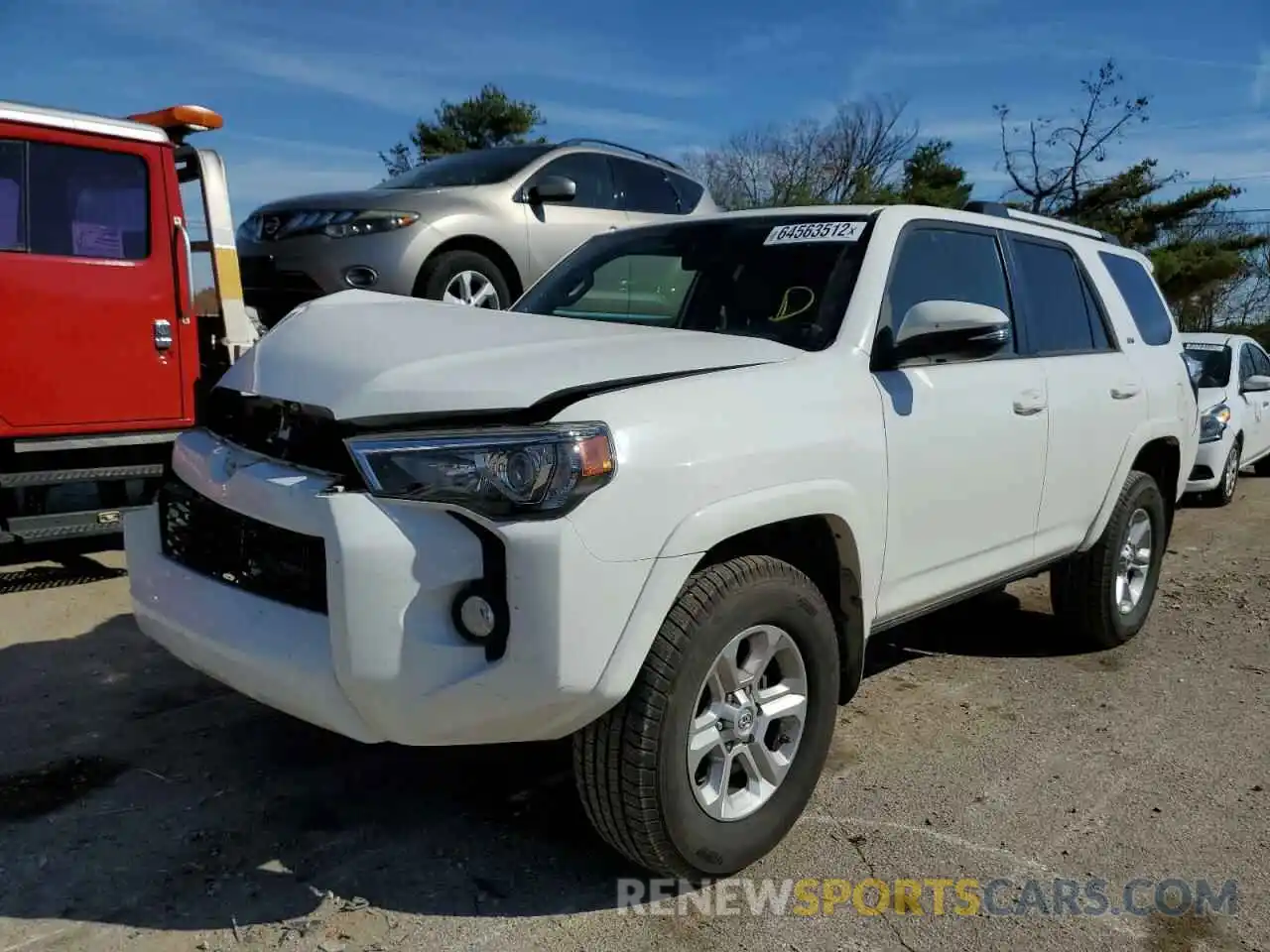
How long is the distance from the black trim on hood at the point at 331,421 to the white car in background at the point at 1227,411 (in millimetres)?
7304

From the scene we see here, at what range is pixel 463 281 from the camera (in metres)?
7.19

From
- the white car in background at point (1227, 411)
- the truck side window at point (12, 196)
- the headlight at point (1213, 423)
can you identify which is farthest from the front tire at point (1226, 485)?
the truck side window at point (12, 196)

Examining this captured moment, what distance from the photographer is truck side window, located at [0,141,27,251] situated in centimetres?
524

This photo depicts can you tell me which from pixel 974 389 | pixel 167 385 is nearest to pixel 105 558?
pixel 167 385

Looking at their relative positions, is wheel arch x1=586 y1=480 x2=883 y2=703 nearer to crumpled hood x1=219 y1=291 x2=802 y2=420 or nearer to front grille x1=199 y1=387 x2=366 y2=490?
crumpled hood x1=219 y1=291 x2=802 y2=420

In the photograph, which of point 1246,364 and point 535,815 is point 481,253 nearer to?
point 535,815

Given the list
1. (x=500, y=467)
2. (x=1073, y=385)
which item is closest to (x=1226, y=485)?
(x=1073, y=385)

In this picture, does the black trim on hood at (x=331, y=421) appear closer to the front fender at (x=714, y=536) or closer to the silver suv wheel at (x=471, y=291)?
the front fender at (x=714, y=536)

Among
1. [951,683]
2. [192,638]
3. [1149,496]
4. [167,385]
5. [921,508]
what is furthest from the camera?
[167,385]

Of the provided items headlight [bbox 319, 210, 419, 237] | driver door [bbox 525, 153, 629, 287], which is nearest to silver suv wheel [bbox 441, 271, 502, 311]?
driver door [bbox 525, 153, 629, 287]

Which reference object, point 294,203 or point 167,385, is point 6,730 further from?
point 294,203

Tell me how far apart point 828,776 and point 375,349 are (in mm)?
1982

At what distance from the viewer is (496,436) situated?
238 centimetres

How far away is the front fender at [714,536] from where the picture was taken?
2.43 meters
